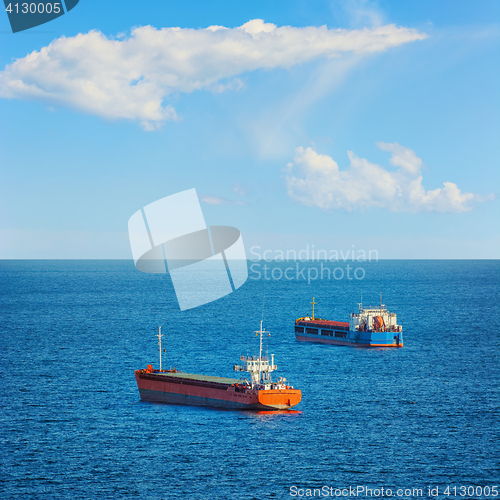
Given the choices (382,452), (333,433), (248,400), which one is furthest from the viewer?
(248,400)

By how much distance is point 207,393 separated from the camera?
8625cm

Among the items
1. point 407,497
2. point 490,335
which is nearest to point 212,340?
point 490,335

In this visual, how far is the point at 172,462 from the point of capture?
63.4m

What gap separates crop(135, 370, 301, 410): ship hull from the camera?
3241 inches

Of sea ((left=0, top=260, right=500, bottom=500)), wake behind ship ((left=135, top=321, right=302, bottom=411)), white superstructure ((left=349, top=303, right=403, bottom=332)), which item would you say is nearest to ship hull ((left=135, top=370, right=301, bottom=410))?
wake behind ship ((left=135, top=321, right=302, bottom=411))

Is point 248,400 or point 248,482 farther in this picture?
point 248,400

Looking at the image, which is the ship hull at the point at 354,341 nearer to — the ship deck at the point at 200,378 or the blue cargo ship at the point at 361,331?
the blue cargo ship at the point at 361,331

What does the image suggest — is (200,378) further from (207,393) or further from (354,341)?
(354,341)

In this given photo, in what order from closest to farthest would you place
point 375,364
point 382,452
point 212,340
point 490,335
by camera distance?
point 382,452
point 375,364
point 212,340
point 490,335

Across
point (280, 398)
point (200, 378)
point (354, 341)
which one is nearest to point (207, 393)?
point (200, 378)

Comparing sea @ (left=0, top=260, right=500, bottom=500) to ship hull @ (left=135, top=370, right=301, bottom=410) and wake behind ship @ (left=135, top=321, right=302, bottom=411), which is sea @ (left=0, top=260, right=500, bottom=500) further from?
wake behind ship @ (left=135, top=321, right=302, bottom=411)

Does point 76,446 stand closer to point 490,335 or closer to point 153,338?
point 153,338

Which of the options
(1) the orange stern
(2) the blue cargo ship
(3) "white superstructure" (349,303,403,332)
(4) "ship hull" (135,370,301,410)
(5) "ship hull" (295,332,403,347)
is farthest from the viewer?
(3) "white superstructure" (349,303,403,332)

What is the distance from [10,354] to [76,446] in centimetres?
6332
